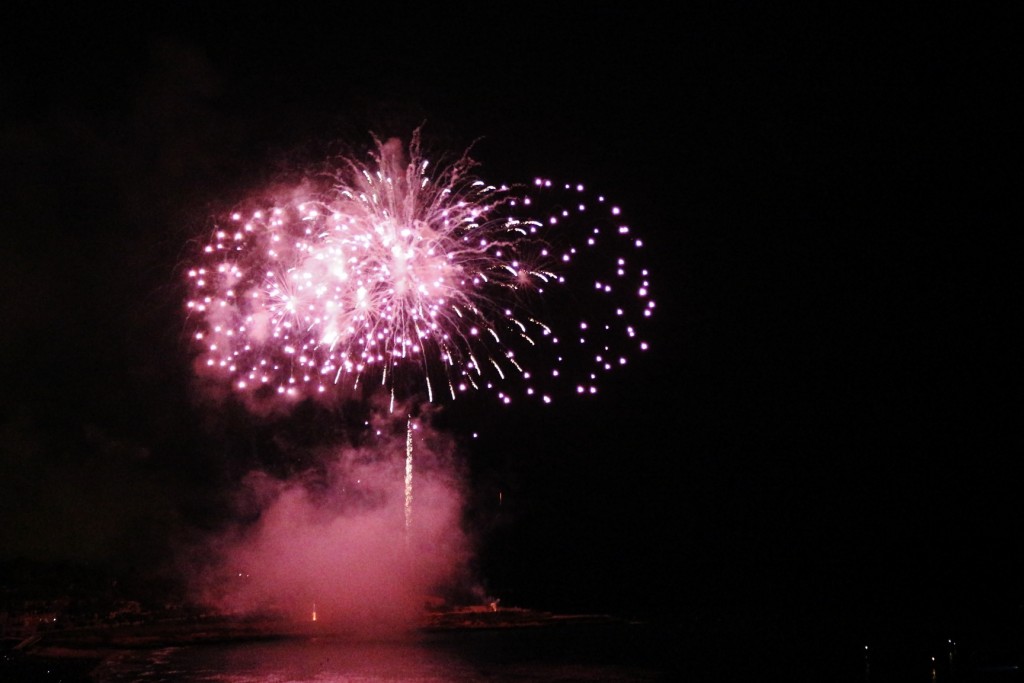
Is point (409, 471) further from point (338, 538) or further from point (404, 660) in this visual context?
point (404, 660)

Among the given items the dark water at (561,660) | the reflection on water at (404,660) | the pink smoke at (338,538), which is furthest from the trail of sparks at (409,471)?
the reflection on water at (404,660)

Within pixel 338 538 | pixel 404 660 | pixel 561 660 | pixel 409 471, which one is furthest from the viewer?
pixel 338 538

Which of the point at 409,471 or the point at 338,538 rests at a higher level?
the point at 409,471

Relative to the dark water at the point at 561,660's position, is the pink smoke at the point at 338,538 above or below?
above

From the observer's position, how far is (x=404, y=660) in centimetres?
1620

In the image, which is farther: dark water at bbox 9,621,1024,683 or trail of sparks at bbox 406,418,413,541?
trail of sparks at bbox 406,418,413,541

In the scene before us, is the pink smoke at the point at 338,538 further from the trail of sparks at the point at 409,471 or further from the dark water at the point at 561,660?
the dark water at the point at 561,660

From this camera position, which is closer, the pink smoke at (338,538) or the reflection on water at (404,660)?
the reflection on water at (404,660)

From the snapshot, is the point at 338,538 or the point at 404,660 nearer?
the point at 404,660

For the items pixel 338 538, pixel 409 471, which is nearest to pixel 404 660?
pixel 409 471

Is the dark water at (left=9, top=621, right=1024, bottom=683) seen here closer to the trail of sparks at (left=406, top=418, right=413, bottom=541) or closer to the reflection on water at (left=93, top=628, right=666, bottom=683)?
the reflection on water at (left=93, top=628, right=666, bottom=683)

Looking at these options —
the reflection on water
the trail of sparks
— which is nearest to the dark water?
the reflection on water

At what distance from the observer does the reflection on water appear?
14523 mm

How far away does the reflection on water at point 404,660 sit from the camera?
47.6 feet
